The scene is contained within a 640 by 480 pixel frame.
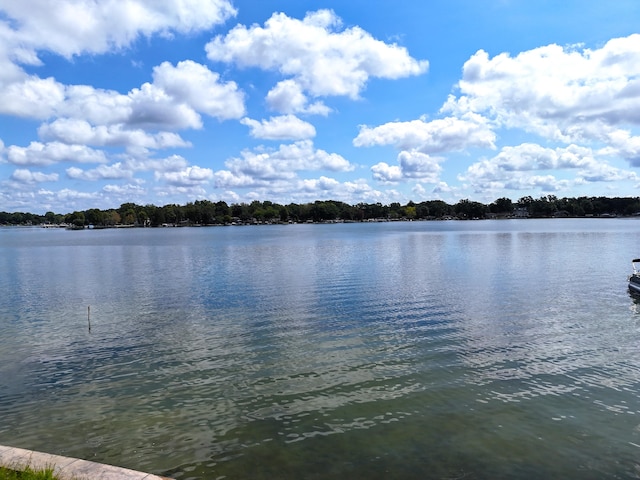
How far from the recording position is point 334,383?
53.0ft

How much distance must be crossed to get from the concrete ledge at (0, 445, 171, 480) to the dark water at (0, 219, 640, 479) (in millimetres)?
2332

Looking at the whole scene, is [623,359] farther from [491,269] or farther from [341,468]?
[491,269]

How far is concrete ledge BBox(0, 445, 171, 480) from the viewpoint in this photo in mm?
8234

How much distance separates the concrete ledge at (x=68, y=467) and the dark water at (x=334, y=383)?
233 cm

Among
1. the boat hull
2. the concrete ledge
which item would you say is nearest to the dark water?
the boat hull

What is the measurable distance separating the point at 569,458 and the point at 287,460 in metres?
6.86

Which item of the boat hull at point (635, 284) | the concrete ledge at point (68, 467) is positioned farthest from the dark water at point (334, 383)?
the concrete ledge at point (68, 467)

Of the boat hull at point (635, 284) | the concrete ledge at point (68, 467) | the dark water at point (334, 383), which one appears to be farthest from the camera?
the boat hull at point (635, 284)

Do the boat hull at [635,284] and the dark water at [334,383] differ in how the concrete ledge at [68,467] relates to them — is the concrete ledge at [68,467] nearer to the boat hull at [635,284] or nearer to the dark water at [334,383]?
the dark water at [334,383]

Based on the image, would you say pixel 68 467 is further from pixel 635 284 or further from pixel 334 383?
pixel 635 284

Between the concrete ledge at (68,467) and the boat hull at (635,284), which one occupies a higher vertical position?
the concrete ledge at (68,467)

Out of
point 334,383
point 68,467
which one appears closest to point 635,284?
point 334,383

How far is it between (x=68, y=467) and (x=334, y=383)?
9.23 m

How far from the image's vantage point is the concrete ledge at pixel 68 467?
8234mm
